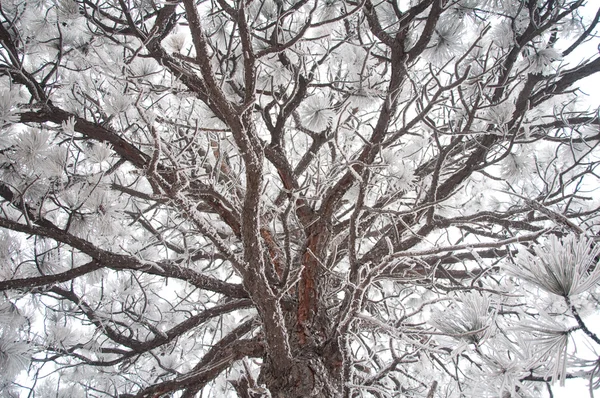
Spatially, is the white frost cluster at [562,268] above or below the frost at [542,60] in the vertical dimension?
below

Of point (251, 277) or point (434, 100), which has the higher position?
point (434, 100)

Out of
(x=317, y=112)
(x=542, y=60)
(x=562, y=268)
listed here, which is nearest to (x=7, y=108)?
(x=317, y=112)

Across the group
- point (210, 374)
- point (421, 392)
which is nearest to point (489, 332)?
point (421, 392)

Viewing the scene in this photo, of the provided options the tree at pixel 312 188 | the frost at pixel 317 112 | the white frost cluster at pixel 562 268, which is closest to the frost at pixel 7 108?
the tree at pixel 312 188

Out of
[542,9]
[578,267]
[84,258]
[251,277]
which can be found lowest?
[578,267]

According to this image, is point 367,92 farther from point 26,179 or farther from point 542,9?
point 26,179

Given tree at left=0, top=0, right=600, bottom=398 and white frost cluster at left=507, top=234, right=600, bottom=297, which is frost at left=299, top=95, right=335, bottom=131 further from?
white frost cluster at left=507, top=234, right=600, bottom=297

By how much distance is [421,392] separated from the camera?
1.79m

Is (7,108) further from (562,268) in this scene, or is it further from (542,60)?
(542,60)

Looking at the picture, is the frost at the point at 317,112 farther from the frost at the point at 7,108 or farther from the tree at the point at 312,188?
the frost at the point at 7,108

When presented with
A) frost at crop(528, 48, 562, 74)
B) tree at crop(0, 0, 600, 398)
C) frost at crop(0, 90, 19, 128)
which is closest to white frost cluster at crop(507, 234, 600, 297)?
tree at crop(0, 0, 600, 398)

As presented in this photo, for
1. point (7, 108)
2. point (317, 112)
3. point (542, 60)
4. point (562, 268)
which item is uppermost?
point (7, 108)

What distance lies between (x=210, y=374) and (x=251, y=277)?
67cm

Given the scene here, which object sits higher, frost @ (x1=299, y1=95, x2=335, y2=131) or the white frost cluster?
frost @ (x1=299, y1=95, x2=335, y2=131)
